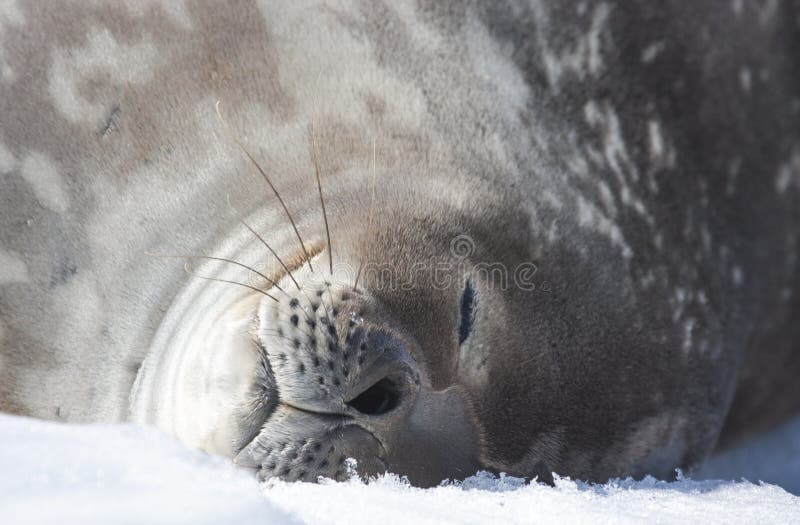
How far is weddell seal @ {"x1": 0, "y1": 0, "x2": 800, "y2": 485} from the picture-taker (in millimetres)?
1931

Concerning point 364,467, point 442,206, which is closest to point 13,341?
point 364,467

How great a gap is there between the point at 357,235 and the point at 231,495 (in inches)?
36.2

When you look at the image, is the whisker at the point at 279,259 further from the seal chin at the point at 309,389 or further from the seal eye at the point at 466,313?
the seal eye at the point at 466,313

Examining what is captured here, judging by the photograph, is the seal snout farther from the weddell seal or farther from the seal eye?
the seal eye

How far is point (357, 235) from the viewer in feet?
6.91

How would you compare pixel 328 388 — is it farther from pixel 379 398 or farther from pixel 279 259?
pixel 279 259

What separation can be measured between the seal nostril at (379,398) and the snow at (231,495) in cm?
13

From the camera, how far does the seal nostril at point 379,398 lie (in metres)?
1.91

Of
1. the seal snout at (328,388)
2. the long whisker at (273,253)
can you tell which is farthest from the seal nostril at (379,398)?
the long whisker at (273,253)

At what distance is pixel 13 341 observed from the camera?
85.3 inches

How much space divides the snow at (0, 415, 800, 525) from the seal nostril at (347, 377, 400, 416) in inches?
5.3

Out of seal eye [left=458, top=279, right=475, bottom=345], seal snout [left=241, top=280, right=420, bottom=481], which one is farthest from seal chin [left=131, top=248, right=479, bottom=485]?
seal eye [left=458, top=279, right=475, bottom=345]

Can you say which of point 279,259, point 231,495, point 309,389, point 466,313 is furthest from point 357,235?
point 231,495

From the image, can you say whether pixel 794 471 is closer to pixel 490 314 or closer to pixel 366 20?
pixel 490 314
